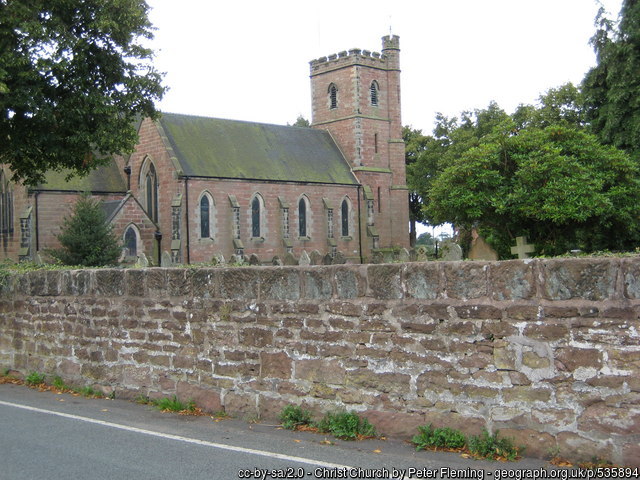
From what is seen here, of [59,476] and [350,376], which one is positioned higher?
[350,376]

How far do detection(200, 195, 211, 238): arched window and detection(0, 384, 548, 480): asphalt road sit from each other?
38.8m

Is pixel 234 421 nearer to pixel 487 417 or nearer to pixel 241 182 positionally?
pixel 487 417

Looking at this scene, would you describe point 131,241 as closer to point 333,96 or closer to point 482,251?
point 482,251

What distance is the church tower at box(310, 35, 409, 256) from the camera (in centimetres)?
5734

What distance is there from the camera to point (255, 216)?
4997cm

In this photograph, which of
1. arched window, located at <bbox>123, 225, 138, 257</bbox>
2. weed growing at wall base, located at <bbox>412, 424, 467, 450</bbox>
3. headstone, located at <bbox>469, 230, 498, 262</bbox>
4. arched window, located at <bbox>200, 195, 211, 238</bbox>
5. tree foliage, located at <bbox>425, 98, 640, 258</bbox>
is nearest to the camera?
weed growing at wall base, located at <bbox>412, 424, 467, 450</bbox>

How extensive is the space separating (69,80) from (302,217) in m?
35.0

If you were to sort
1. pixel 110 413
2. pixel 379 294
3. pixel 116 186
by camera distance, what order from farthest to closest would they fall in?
pixel 116 186
pixel 110 413
pixel 379 294

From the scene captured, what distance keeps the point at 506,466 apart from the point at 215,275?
382 centimetres

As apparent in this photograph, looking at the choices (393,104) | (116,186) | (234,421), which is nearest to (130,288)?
(234,421)

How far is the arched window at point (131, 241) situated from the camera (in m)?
42.3

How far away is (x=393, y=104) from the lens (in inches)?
2397

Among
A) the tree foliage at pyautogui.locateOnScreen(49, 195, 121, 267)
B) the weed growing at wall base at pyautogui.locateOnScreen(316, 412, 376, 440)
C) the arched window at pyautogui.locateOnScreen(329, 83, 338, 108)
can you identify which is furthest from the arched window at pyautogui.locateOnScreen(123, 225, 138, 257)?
the weed growing at wall base at pyautogui.locateOnScreen(316, 412, 376, 440)

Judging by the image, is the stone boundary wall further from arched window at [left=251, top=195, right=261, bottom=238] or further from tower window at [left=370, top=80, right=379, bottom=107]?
tower window at [left=370, top=80, right=379, bottom=107]
